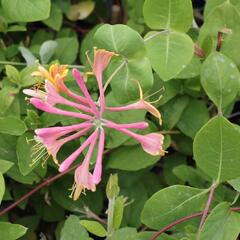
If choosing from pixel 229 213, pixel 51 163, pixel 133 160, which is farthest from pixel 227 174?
pixel 51 163

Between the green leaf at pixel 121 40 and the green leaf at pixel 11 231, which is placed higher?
the green leaf at pixel 121 40

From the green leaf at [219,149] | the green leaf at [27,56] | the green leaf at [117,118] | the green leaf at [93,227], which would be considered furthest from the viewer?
the green leaf at [27,56]

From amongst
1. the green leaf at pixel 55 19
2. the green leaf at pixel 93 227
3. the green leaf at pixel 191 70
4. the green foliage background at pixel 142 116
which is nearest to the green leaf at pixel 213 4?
the green foliage background at pixel 142 116

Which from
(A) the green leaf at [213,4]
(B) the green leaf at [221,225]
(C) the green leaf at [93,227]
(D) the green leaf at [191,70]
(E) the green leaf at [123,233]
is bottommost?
(E) the green leaf at [123,233]

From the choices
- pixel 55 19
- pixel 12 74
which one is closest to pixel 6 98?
pixel 12 74

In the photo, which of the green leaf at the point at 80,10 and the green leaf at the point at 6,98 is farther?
the green leaf at the point at 80,10

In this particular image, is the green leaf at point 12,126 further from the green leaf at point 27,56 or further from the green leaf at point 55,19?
the green leaf at point 55,19

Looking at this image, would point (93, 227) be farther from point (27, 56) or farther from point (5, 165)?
point (27, 56)
